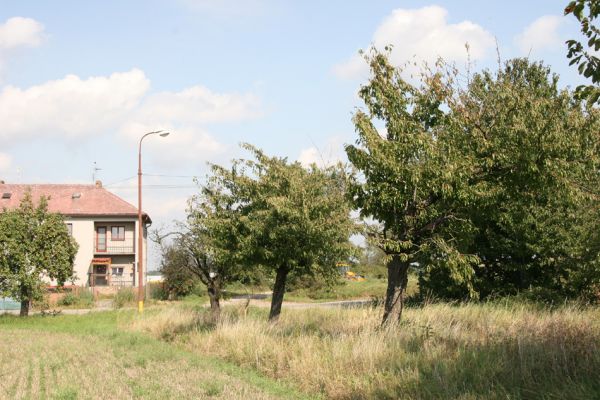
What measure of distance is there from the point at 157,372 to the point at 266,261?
229 inches

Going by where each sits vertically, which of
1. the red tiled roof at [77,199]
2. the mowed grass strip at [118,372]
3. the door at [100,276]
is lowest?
the mowed grass strip at [118,372]

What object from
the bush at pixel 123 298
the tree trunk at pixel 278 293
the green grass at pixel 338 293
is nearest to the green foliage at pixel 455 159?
the tree trunk at pixel 278 293

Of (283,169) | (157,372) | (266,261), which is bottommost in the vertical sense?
(157,372)

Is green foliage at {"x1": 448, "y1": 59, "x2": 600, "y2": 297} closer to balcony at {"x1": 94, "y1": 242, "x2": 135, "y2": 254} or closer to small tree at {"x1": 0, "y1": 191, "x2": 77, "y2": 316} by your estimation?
small tree at {"x1": 0, "y1": 191, "x2": 77, "y2": 316}

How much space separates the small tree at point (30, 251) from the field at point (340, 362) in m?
11.9

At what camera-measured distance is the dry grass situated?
7.62m

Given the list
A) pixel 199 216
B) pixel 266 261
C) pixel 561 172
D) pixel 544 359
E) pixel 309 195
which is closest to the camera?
pixel 544 359

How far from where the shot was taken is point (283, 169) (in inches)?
638

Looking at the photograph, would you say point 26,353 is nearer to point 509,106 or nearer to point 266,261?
point 266,261

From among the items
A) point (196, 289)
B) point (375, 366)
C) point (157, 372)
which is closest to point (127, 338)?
point (157, 372)

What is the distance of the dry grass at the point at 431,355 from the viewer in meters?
7.62

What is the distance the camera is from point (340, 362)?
9.98m

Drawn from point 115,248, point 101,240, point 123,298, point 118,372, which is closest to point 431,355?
point 118,372

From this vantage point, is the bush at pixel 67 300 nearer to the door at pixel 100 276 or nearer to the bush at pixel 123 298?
the bush at pixel 123 298
